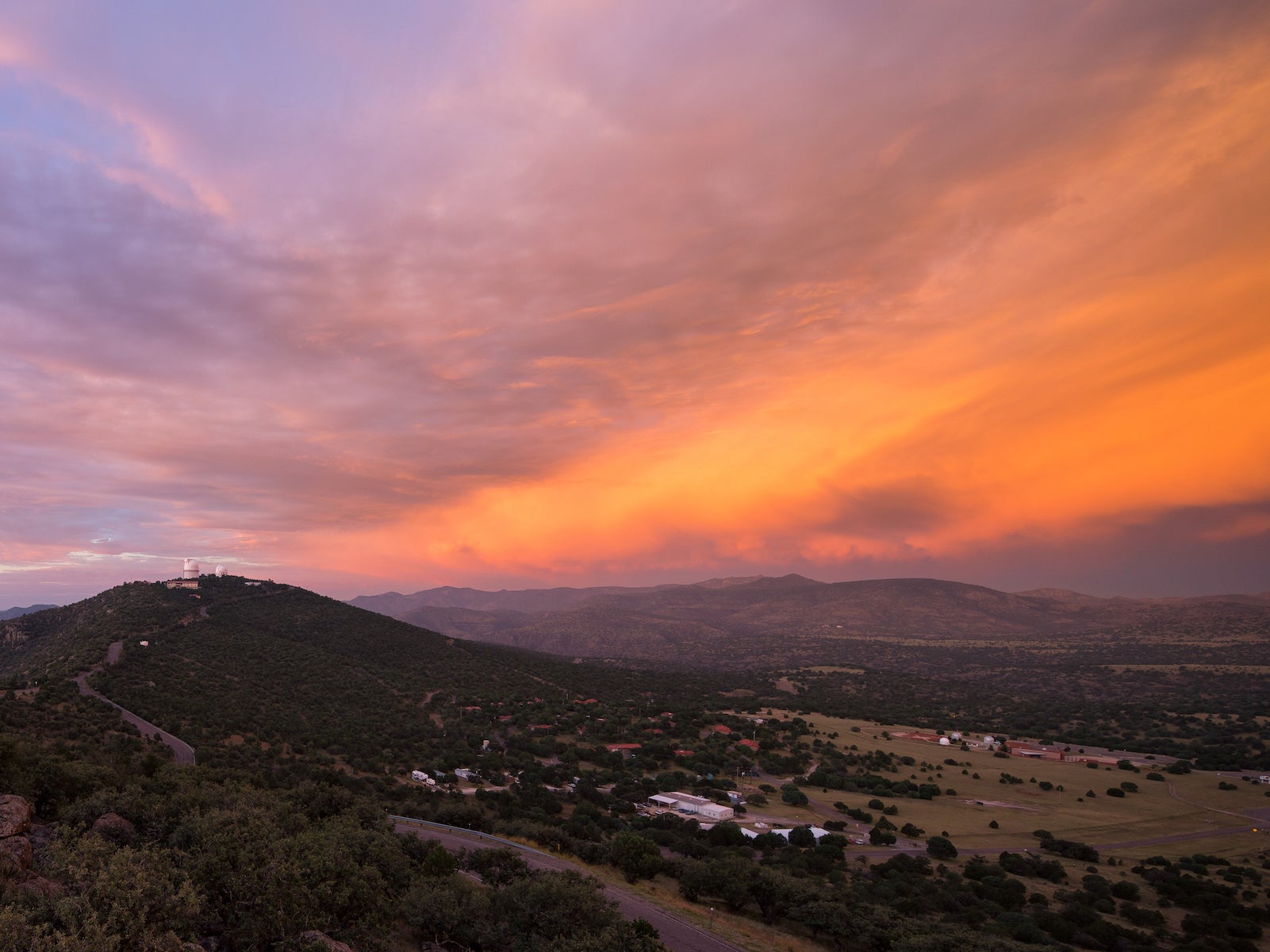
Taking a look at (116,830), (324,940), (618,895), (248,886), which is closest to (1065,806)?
(618,895)

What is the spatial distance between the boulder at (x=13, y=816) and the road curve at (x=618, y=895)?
1358 centimetres

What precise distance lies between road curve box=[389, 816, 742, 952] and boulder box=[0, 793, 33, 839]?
13.6 metres

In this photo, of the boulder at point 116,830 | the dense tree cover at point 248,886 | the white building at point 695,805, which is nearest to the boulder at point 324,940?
the dense tree cover at point 248,886

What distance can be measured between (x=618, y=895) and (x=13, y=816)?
833 inches

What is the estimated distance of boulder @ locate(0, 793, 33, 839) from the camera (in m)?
16.2

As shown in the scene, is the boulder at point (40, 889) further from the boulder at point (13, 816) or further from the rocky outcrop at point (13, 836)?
the boulder at point (13, 816)

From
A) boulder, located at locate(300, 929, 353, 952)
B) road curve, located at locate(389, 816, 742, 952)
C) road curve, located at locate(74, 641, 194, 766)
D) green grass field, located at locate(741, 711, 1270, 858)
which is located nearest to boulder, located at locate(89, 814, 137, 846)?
boulder, located at locate(300, 929, 353, 952)

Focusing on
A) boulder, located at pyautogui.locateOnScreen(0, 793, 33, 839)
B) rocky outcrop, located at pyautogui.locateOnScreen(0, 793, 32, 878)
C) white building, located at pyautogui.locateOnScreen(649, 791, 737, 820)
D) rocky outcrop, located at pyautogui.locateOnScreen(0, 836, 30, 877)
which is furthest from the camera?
white building, located at pyautogui.locateOnScreen(649, 791, 737, 820)

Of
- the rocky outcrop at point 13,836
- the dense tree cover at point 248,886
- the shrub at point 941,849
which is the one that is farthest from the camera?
the shrub at point 941,849

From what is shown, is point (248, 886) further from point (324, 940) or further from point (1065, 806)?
point (1065, 806)

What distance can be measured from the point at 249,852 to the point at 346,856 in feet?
12.0

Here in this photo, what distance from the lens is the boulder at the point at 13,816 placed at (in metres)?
16.2

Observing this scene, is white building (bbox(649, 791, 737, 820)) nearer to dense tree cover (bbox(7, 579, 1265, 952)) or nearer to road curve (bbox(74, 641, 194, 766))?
dense tree cover (bbox(7, 579, 1265, 952))

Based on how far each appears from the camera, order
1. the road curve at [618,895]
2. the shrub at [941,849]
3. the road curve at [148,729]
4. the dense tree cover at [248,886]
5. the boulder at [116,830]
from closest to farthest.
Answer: the dense tree cover at [248,886], the boulder at [116,830], the road curve at [618,895], the road curve at [148,729], the shrub at [941,849]
